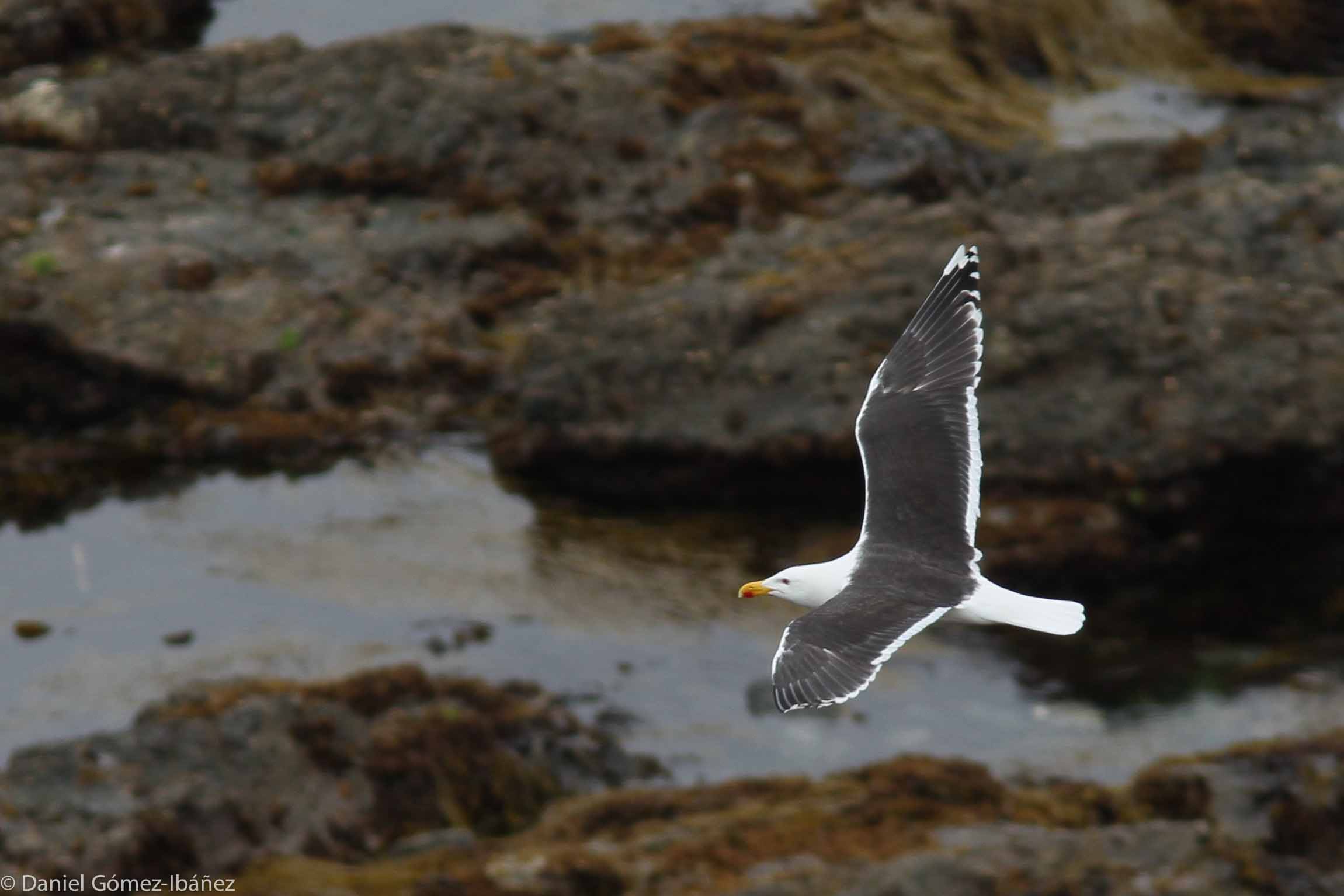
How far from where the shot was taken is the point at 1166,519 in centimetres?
1343

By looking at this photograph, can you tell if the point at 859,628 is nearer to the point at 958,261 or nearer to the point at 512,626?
the point at 958,261

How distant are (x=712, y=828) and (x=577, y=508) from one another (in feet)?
12.5

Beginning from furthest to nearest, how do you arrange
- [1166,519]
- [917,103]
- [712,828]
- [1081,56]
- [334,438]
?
[1081,56] → [917,103] → [334,438] → [1166,519] → [712,828]

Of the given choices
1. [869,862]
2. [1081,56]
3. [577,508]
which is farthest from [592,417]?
[1081,56]

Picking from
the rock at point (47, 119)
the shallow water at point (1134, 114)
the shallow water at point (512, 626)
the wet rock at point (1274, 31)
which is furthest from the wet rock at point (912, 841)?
the wet rock at point (1274, 31)

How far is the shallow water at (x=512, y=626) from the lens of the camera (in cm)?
1252

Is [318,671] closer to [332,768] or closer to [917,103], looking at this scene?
[332,768]

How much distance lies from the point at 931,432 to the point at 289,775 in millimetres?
4287

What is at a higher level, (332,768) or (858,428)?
(858,428)

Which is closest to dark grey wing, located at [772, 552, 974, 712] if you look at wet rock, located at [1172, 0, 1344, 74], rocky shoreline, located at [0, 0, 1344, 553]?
rocky shoreline, located at [0, 0, 1344, 553]

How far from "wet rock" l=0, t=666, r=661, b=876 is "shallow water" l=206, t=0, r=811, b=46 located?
902 centimetres

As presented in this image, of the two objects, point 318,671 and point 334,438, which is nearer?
point 318,671

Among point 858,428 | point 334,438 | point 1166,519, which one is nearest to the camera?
point 858,428

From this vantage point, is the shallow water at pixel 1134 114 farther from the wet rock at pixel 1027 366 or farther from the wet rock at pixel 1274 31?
the wet rock at pixel 1027 366
